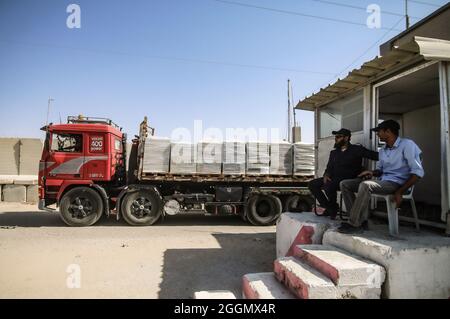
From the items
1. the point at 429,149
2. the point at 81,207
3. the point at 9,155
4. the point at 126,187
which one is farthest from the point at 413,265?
the point at 9,155

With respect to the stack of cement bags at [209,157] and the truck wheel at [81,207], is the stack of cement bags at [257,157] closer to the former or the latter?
the stack of cement bags at [209,157]

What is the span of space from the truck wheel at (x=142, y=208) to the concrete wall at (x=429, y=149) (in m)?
6.58

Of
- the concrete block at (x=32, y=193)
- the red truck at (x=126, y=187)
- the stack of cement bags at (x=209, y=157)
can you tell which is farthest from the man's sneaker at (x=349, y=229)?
the concrete block at (x=32, y=193)

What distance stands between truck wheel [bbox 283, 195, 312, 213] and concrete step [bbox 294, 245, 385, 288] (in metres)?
5.68

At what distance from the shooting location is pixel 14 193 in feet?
42.1

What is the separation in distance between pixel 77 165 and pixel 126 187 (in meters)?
1.51

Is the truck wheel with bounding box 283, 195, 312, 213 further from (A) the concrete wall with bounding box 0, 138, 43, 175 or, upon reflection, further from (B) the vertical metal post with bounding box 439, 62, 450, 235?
(A) the concrete wall with bounding box 0, 138, 43, 175

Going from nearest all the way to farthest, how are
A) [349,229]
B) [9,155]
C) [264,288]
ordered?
[264,288] < [349,229] < [9,155]

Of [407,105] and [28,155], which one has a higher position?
[407,105]

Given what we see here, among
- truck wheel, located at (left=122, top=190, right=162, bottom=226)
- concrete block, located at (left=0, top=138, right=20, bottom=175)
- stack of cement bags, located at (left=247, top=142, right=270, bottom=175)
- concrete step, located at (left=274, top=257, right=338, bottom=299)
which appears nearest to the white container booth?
concrete step, located at (left=274, top=257, right=338, bottom=299)

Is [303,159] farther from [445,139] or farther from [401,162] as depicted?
[445,139]

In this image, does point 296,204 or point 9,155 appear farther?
point 9,155
